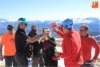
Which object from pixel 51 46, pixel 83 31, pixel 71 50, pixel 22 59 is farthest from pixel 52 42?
pixel 71 50

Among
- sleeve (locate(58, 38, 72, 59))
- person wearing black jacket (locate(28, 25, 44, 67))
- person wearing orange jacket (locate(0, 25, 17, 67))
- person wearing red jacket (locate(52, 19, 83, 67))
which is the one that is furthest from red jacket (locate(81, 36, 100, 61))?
person wearing orange jacket (locate(0, 25, 17, 67))

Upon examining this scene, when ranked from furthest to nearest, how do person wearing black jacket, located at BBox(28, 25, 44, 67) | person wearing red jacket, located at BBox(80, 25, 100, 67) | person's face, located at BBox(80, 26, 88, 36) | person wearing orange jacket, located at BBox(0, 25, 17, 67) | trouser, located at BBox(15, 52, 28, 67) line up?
person wearing orange jacket, located at BBox(0, 25, 17, 67)
person wearing black jacket, located at BBox(28, 25, 44, 67)
person's face, located at BBox(80, 26, 88, 36)
person wearing red jacket, located at BBox(80, 25, 100, 67)
trouser, located at BBox(15, 52, 28, 67)

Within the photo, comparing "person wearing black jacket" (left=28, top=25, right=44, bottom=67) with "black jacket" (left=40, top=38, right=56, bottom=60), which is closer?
"black jacket" (left=40, top=38, right=56, bottom=60)

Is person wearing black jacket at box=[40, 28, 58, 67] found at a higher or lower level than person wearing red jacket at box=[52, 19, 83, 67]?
lower

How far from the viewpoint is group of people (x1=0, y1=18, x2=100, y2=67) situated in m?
4.40

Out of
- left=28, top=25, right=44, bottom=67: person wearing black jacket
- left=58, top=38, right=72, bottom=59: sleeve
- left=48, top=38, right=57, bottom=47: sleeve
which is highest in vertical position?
left=58, top=38, right=72, bottom=59: sleeve

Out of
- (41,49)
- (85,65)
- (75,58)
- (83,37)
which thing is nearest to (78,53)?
(75,58)

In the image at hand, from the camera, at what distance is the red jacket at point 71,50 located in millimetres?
4312

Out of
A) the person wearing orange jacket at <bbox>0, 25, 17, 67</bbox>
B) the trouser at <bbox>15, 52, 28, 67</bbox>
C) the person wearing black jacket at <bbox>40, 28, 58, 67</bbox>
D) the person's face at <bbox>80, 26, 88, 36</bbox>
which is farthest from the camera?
the person wearing orange jacket at <bbox>0, 25, 17, 67</bbox>

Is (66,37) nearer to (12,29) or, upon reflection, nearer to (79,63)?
(79,63)

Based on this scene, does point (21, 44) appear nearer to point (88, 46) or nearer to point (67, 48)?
point (67, 48)

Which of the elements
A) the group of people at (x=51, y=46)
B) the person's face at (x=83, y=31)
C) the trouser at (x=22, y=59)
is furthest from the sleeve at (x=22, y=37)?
the person's face at (x=83, y=31)

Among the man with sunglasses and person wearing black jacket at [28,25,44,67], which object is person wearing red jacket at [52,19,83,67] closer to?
the man with sunglasses

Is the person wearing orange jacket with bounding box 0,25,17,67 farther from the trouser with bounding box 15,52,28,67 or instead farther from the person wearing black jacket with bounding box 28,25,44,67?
the trouser with bounding box 15,52,28,67
